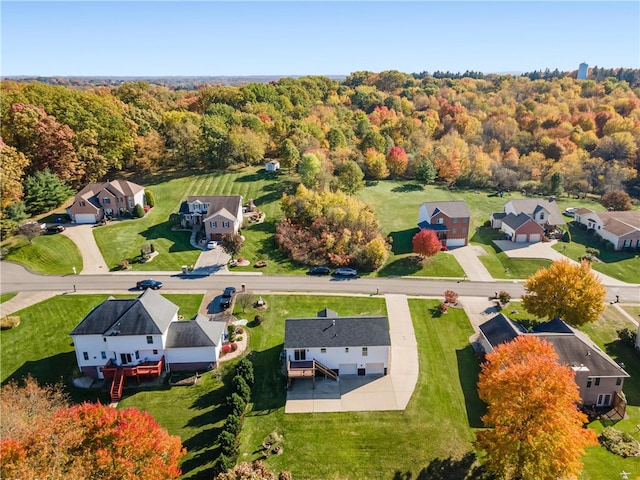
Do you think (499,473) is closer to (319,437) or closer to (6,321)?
(319,437)

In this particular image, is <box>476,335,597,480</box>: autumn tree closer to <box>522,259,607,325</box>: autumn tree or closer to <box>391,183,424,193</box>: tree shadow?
<box>522,259,607,325</box>: autumn tree

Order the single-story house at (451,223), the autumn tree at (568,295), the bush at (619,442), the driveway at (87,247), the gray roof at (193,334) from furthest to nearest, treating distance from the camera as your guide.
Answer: the single-story house at (451,223), the driveway at (87,247), the autumn tree at (568,295), the gray roof at (193,334), the bush at (619,442)

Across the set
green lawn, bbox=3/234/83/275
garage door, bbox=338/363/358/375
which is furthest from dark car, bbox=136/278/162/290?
garage door, bbox=338/363/358/375

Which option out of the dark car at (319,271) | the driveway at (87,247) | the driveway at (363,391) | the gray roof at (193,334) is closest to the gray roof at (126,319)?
the gray roof at (193,334)

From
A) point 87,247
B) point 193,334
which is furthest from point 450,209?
point 87,247

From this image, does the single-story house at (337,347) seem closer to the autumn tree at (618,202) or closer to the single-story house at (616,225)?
the single-story house at (616,225)

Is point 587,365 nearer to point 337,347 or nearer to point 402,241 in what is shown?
point 337,347
